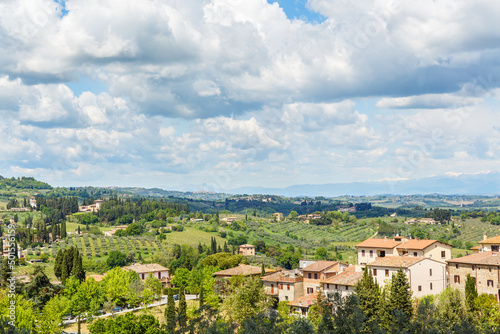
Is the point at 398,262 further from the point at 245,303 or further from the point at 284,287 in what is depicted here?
the point at 245,303

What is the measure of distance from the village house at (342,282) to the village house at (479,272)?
12.5 meters

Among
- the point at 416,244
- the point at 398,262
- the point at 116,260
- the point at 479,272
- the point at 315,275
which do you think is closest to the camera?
the point at 479,272

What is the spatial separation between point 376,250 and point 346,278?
8.74 metres

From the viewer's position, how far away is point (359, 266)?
2955 inches

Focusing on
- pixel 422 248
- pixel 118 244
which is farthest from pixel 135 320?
pixel 118 244

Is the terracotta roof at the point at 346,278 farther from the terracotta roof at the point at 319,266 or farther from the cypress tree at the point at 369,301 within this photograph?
the cypress tree at the point at 369,301

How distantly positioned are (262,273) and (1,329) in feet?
208

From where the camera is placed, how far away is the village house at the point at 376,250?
7400cm

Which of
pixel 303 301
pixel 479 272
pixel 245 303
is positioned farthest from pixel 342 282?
pixel 479 272

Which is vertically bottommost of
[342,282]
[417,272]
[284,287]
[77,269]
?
[284,287]

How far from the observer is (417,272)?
63625mm

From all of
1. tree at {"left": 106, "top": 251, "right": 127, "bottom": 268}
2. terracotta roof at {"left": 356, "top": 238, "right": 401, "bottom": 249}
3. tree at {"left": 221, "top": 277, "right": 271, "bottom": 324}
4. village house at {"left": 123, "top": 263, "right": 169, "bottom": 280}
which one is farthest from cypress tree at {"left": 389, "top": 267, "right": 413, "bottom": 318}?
tree at {"left": 106, "top": 251, "right": 127, "bottom": 268}

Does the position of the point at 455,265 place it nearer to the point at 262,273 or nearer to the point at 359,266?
the point at 359,266

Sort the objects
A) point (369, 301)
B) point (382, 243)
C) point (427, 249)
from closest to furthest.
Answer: point (369, 301)
point (427, 249)
point (382, 243)
